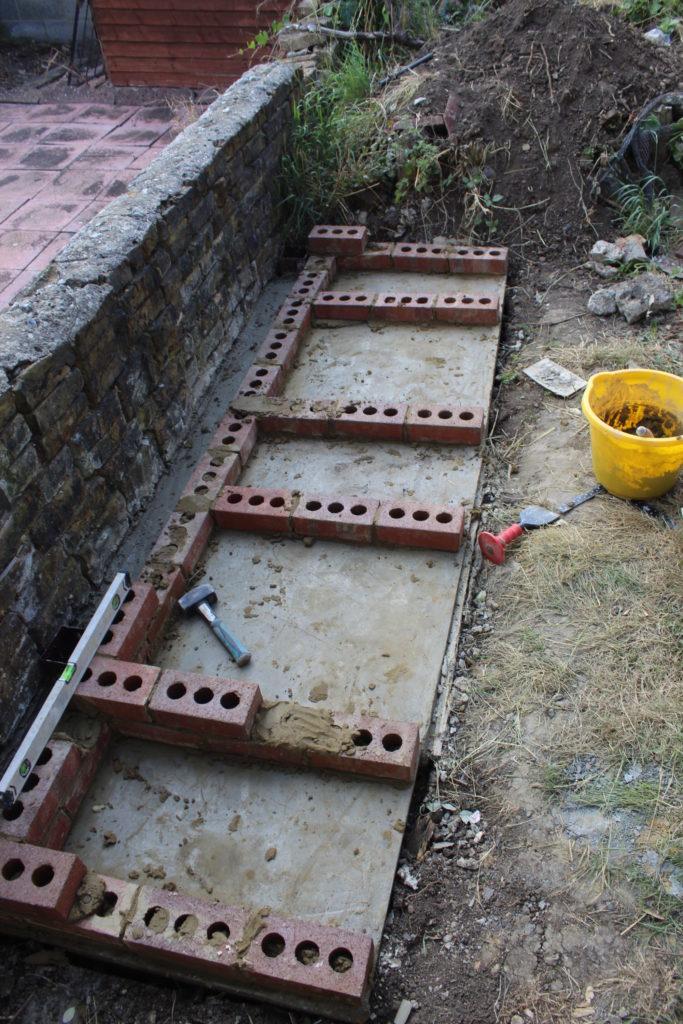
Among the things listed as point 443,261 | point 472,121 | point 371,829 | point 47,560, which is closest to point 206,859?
point 371,829

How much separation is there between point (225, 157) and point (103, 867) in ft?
11.7

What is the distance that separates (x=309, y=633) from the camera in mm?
3004

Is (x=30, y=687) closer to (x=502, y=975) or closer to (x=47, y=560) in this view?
(x=47, y=560)

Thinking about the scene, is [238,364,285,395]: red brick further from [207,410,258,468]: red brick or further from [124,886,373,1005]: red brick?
[124,886,373,1005]: red brick

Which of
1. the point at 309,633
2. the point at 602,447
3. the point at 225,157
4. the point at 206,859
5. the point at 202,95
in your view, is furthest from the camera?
the point at 202,95

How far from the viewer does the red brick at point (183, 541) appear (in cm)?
317

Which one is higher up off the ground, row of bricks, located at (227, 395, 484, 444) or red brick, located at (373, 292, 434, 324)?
red brick, located at (373, 292, 434, 324)

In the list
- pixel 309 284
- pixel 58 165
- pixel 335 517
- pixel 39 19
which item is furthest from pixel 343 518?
pixel 39 19

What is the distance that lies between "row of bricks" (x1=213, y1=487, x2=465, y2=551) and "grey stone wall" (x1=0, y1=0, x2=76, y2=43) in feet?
28.8

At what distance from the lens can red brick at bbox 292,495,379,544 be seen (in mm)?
3268

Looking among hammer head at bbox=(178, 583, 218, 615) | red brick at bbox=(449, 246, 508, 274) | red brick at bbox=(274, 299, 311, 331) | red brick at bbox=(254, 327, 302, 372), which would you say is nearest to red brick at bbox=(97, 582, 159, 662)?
hammer head at bbox=(178, 583, 218, 615)

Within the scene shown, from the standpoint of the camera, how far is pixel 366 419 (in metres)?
3.78

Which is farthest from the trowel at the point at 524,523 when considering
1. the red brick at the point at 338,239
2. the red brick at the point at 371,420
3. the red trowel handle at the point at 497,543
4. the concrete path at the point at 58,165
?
the concrete path at the point at 58,165

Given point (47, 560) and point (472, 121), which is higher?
point (472, 121)
